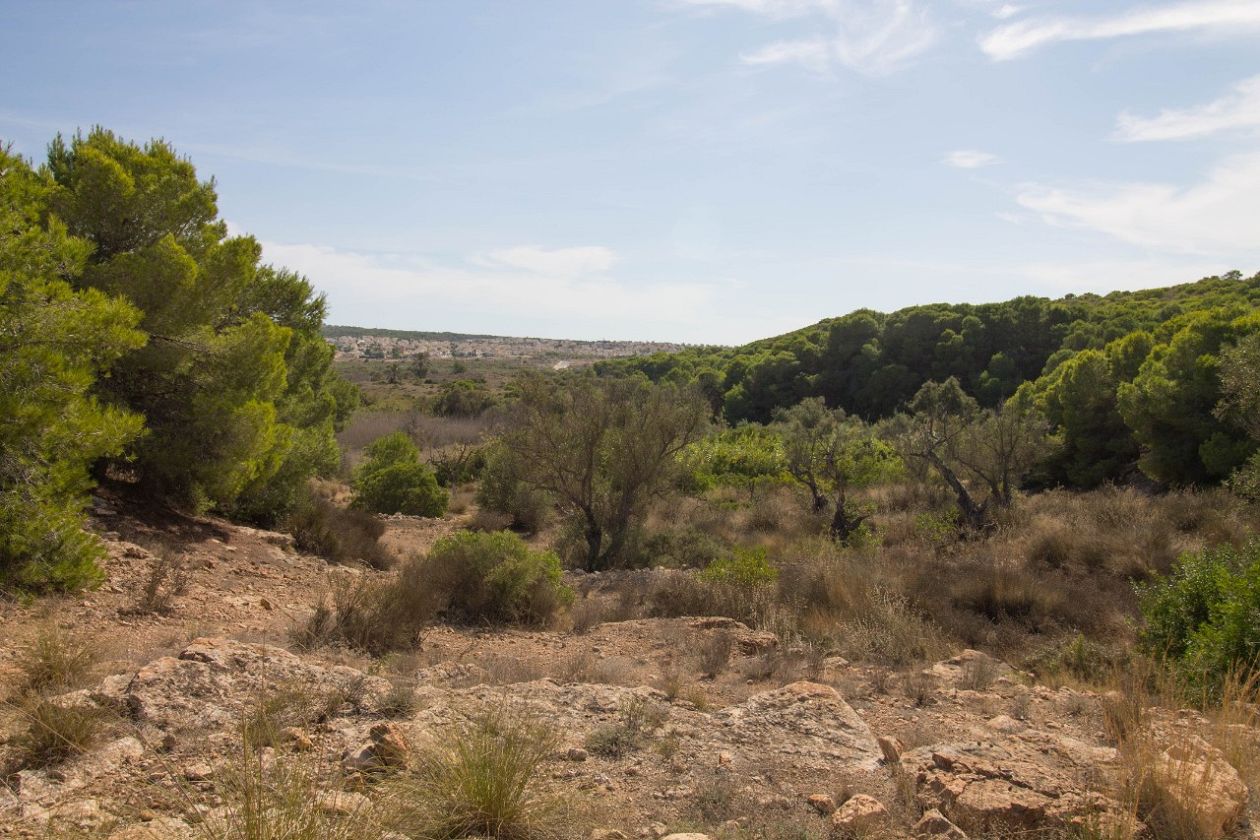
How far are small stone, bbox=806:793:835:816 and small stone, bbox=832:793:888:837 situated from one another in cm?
11

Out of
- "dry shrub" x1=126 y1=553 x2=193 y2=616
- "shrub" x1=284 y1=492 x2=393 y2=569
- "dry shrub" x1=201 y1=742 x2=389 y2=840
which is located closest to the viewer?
"dry shrub" x1=201 y1=742 x2=389 y2=840

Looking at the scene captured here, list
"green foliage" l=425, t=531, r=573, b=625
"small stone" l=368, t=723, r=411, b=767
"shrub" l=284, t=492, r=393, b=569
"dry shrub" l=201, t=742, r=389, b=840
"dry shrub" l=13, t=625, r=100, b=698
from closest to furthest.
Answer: "dry shrub" l=201, t=742, r=389, b=840 < "small stone" l=368, t=723, r=411, b=767 < "dry shrub" l=13, t=625, r=100, b=698 < "green foliage" l=425, t=531, r=573, b=625 < "shrub" l=284, t=492, r=393, b=569

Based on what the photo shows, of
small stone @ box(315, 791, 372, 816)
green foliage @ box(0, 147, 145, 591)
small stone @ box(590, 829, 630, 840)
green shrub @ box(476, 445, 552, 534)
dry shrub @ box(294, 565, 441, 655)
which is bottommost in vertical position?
green shrub @ box(476, 445, 552, 534)

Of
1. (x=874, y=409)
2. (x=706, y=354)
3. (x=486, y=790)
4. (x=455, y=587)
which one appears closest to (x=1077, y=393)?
(x=874, y=409)

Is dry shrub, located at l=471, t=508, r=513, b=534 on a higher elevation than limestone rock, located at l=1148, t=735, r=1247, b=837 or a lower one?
lower

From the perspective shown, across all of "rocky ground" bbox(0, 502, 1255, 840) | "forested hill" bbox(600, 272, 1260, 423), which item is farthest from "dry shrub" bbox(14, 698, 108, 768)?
"forested hill" bbox(600, 272, 1260, 423)

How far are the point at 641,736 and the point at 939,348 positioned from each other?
134ft

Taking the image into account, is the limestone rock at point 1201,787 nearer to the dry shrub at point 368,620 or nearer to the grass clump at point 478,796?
the grass clump at point 478,796

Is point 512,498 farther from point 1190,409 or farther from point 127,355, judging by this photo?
point 1190,409

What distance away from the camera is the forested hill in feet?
125

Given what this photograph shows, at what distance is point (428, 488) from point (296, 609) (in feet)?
40.7

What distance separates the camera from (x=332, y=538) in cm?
1226

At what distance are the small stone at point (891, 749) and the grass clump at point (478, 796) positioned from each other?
1959 mm

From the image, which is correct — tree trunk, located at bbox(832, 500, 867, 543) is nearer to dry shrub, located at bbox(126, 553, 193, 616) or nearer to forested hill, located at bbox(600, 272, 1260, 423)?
dry shrub, located at bbox(126, 553, 193, 616)
